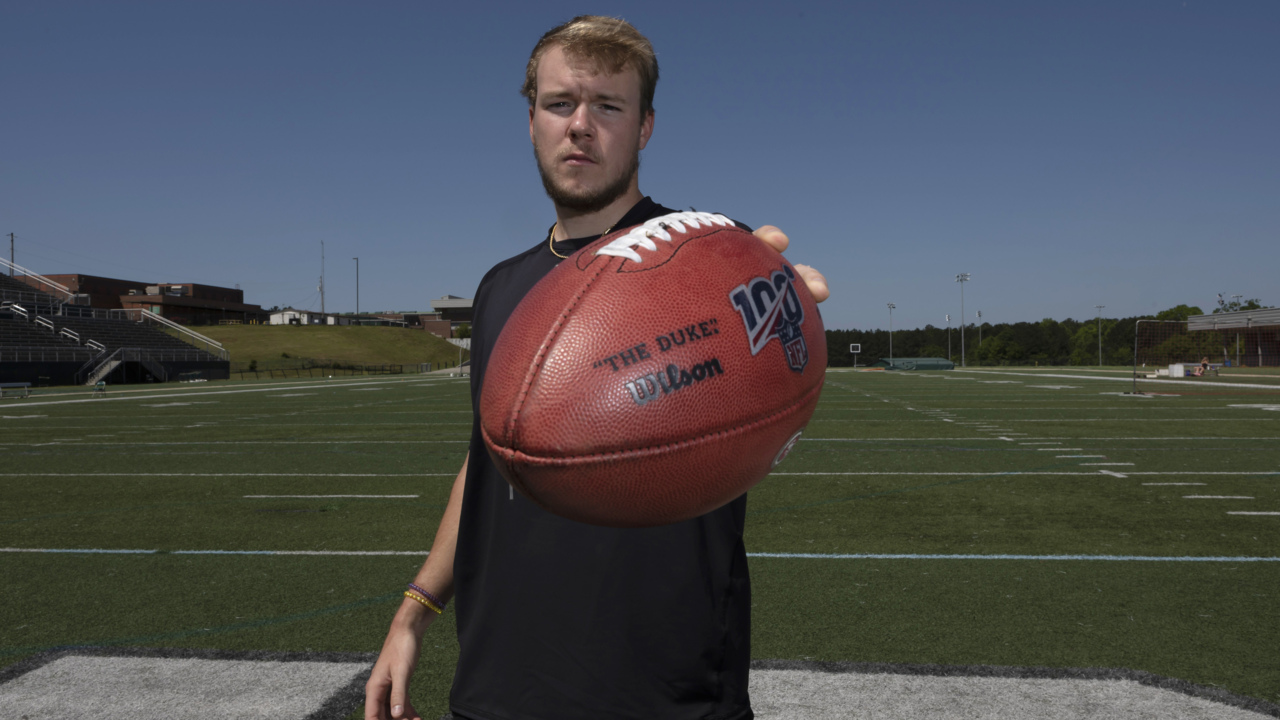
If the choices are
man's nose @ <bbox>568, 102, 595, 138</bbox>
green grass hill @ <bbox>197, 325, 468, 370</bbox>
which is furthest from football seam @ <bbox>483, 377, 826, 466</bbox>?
green grass hill @ <bbox>197, 325, 468, 370</bbox>

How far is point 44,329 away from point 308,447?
37200mm

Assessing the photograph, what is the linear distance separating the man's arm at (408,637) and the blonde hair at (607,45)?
801 millimetres

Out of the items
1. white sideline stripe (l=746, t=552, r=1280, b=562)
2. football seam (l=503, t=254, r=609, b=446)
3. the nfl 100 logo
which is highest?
the nfl 100 logo

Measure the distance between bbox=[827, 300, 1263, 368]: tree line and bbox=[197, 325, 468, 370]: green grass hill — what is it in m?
41.3

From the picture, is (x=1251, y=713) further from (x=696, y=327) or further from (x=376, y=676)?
(x=376, y=676)

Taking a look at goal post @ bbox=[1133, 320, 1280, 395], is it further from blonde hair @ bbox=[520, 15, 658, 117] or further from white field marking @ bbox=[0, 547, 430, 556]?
blonde hair @ bbox=[520, 15, 658, 117]

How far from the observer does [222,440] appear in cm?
1126

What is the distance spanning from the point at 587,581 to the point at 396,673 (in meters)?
0.47

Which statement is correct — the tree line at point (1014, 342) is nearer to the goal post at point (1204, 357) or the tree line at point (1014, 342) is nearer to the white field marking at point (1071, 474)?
the goal post at point (1204, 357)

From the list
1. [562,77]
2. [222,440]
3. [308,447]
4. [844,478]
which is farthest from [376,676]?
[222,440]

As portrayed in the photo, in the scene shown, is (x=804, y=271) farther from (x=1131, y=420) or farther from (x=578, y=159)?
(x=1131, y=420)

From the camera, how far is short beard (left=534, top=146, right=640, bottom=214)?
62.8 inches

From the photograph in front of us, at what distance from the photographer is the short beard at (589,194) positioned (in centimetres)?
159

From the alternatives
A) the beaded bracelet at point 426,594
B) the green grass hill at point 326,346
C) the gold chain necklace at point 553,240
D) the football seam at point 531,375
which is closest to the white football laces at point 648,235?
the football seam at point 531,375
